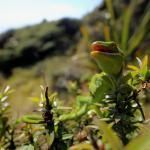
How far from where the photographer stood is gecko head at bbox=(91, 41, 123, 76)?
0.84m

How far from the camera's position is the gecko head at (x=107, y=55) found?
84 cm

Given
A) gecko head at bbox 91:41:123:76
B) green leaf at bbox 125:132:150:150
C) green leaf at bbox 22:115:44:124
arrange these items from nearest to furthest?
green leaf at bbox 125:132:150:150 < gecko head at bbox 91:41:123:76 < green leaf at bbox 22:115:44:124

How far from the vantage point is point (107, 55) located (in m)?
0.84

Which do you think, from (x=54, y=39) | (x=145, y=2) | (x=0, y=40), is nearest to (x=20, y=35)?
(x=0, y=40)

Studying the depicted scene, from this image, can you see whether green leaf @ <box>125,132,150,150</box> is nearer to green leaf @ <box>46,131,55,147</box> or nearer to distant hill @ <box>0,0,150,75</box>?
green leaf @ <box>46,131,55,147</box>

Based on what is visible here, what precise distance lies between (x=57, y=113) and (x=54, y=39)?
12.6 metres

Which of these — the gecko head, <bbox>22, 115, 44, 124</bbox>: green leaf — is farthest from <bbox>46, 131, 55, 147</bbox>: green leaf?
the gecko head

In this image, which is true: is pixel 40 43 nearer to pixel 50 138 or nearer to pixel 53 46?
pixel 53 46

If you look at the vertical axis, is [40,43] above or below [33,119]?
above

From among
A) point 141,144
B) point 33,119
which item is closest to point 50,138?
point 33,119

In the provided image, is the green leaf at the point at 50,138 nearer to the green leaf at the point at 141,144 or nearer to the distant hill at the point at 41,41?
the green leaf at the point at 141,144

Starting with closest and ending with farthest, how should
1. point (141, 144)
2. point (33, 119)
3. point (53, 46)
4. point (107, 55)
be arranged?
point (141, 144) < point (107, 55) < point (33, 119) < point (53, 46)

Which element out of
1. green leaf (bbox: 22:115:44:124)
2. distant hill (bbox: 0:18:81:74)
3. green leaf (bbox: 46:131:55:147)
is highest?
distant hill (bbox: 0:18:81:74)

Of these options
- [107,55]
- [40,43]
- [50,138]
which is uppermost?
[40,43]
